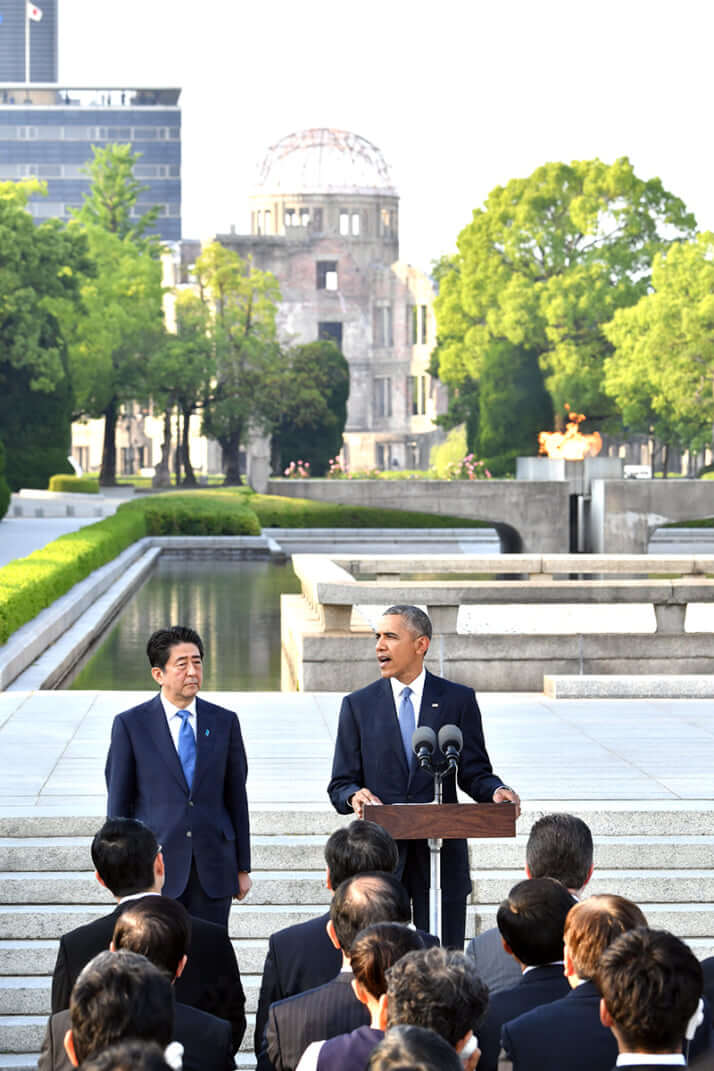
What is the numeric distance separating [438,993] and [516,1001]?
1.03m

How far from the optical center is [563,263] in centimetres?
5847

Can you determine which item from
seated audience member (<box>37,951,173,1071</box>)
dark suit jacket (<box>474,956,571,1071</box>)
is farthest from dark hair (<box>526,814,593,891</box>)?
seated audience member (<box>37,951,173,1071</box>)

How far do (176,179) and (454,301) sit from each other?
133 m

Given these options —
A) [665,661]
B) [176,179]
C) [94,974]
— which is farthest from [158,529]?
[176,179]

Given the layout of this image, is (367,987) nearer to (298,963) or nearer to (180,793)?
(298,963)

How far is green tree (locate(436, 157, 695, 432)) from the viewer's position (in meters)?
57.1

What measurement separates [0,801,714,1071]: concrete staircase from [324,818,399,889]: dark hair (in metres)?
2.86

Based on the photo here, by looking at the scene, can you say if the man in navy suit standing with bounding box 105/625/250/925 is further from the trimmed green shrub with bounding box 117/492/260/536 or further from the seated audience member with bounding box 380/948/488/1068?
the trimmed green shrub with bounding box 117/492/260/536

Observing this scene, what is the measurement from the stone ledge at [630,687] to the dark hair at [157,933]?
9515 millimetres

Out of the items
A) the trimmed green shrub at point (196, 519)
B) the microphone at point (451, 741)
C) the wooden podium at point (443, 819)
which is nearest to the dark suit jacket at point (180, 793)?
the wooden podium at point (443, 819)

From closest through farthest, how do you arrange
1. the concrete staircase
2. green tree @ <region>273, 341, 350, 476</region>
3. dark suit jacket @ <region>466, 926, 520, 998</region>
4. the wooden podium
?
dark suit jacket @ <region>466, 926, 520, 998</region>, the wooden podium, the concrete staircase, green tree @ <region>273, 341, 350, 476</region>

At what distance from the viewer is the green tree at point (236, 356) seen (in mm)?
61781

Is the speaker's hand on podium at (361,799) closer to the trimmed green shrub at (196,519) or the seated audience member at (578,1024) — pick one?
the seated audience member at (578,1024)

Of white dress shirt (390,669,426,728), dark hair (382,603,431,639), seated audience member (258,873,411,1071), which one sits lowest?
seated audience member (258,873,411,1071)
